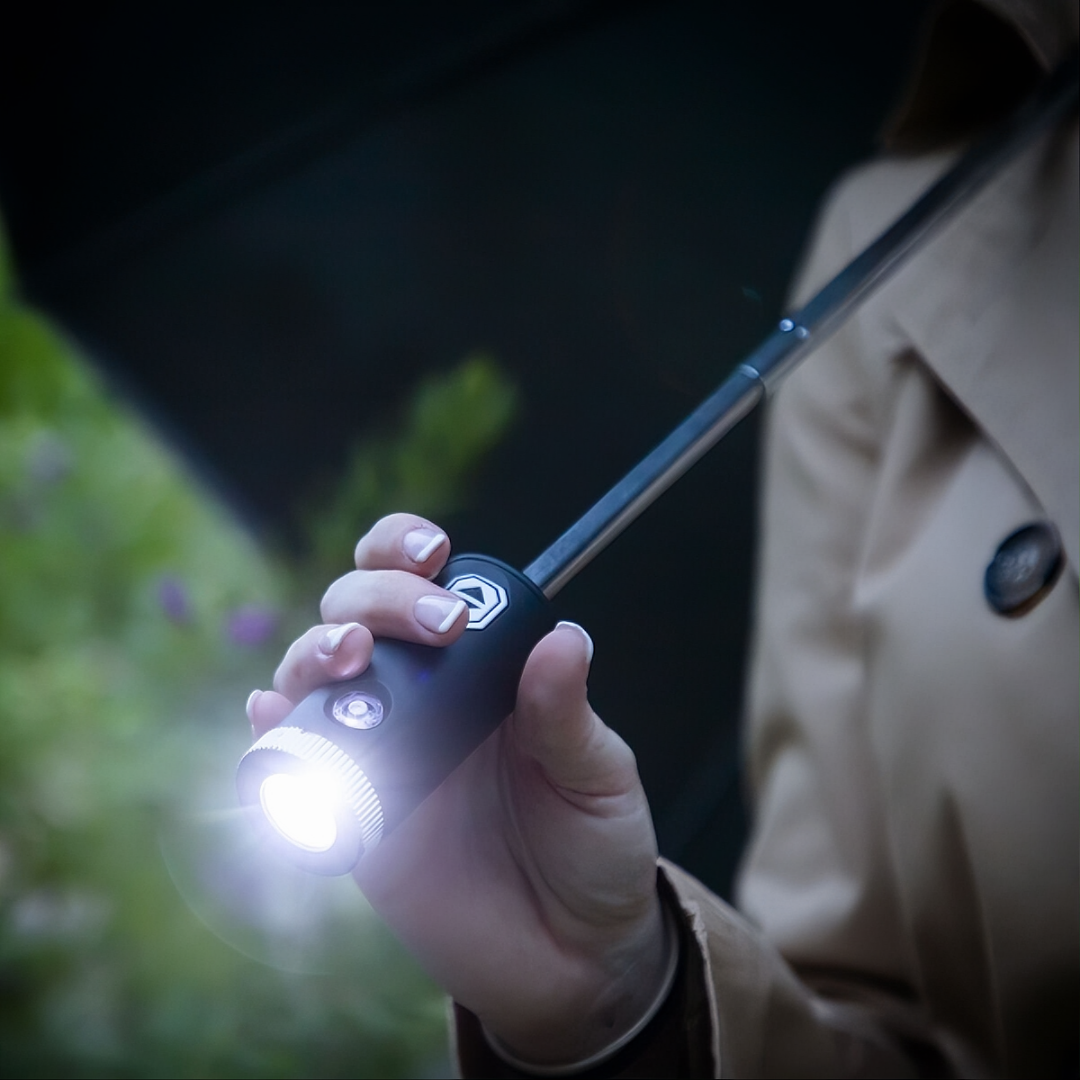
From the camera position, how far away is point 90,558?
0.83 m

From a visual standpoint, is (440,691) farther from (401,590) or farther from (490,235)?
(490,235)

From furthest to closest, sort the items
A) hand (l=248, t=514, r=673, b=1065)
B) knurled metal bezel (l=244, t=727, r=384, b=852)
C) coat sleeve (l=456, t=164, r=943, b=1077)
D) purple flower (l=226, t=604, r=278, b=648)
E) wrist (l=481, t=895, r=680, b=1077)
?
purple flower (l=226, t=604, r=278, b=648) < coat sleeve (l=456, t=164, r=943, b=1077) < wrist (l=481, t=895, r=680, b=1077) < hand (l=248, t=514, r=673, b=1065) < knurled metal bezel (l=244, t=727, r=384, b=852)

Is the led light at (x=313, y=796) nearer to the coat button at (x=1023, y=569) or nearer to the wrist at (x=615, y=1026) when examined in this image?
the wrist at (x=615, y=1026)

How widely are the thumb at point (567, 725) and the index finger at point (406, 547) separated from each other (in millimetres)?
61

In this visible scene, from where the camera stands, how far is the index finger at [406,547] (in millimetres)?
511

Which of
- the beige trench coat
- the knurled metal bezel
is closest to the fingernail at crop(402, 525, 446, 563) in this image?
the knurled metal bezel

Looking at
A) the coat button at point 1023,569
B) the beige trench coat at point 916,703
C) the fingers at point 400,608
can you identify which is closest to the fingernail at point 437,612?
the fingers at point 400,608

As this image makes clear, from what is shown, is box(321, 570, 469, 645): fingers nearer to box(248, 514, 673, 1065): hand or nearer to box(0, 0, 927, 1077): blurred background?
box(248, 514, 673, 1065): hand

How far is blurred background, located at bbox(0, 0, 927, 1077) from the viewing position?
2.47 ft

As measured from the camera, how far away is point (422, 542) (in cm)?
51

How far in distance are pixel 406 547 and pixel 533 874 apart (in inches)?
8.2

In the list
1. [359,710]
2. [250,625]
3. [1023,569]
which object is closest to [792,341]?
[1023,569]

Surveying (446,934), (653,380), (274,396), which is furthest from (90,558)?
(653,380)

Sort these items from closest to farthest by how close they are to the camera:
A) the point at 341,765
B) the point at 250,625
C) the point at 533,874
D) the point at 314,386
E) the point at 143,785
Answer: the point at 341,765
the point at 533,874
the point at 143,785
the point at 250,625
the point at 314,386
